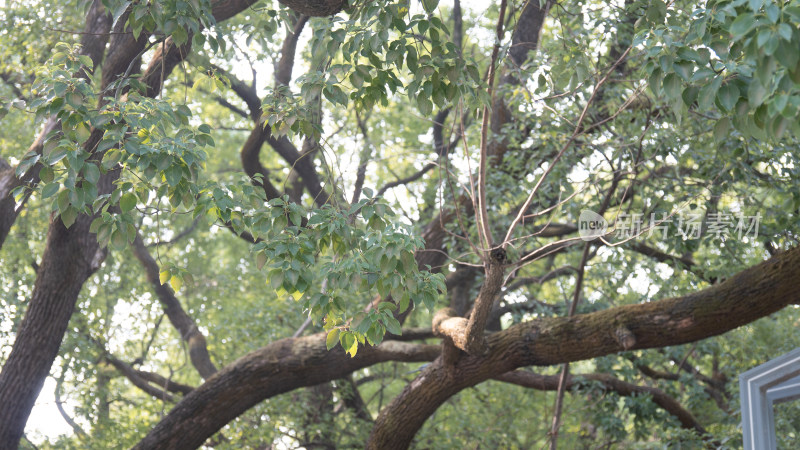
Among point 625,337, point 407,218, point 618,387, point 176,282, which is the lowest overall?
point 176,282

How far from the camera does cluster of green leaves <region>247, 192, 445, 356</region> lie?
3.74 m

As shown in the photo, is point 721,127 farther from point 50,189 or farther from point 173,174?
point 50,189

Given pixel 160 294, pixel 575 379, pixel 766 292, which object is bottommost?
pixel 766 292

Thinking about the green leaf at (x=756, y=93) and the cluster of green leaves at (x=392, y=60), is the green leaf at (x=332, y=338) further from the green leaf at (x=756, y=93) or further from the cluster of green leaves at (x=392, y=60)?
the green leaf at (x=756, y=93)

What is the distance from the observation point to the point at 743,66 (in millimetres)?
2646

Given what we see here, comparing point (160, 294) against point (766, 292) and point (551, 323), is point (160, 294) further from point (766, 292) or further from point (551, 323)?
point (766, 292)

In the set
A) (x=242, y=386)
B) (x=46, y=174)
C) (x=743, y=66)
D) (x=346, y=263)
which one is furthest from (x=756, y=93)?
(x=242, y=386)

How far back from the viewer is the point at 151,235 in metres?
10.7

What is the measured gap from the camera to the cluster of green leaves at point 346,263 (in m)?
3.74

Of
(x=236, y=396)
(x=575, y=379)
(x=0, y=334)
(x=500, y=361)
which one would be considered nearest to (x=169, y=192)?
(x=500, y=361)

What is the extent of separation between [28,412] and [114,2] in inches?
154

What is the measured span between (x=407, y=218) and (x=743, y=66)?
23.0ft

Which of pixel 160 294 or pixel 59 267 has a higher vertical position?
pixel 160 294

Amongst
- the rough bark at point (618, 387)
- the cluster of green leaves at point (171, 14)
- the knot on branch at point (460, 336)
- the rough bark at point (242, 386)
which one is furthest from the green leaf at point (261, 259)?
the rough bark at point (618, 387)
